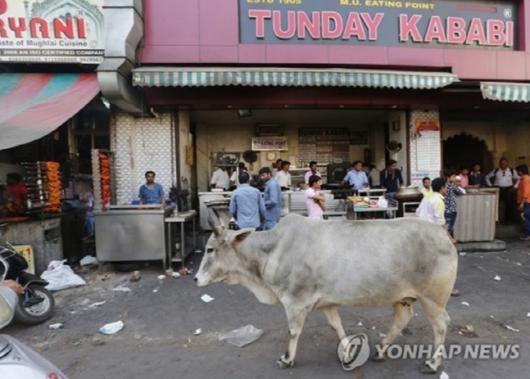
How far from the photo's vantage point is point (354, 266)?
3.33 meters

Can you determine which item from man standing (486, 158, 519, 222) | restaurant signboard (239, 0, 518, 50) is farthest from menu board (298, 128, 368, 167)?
restaurant signboard (239, 0, 518, 50)

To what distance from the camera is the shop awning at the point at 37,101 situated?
20.4ft

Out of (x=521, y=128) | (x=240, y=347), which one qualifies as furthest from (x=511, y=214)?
(x=240, y=347)

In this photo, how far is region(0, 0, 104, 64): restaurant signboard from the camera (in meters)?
7.61

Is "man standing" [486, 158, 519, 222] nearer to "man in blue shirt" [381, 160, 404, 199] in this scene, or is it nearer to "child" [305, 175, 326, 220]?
"man in blue shirt" [381, 160, 404, 199]

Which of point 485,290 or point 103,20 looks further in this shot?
point 103,20

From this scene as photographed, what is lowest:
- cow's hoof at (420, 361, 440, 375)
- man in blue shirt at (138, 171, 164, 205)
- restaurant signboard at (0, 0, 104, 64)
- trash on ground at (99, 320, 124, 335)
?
trash on ground at (99, 320, 124, 335)

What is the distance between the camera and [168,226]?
6.99 meters

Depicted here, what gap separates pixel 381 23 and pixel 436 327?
24.8ft

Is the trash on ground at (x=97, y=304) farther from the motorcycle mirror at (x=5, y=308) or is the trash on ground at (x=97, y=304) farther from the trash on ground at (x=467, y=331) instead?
the trash on ground at (x=467, y=331)

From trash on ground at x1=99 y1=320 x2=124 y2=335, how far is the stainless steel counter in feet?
7.17

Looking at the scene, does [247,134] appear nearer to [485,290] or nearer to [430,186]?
[430,186]

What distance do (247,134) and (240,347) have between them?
29.9ft

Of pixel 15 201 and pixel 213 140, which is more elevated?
pixel 213 140
